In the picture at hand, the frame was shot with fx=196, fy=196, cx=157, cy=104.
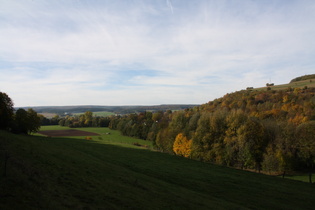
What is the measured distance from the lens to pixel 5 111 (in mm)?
46312

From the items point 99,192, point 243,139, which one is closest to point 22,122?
point 99,192

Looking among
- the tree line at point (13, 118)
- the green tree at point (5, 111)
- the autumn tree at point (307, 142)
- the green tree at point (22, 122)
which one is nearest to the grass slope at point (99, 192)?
the autumn tree at point (307, 142)

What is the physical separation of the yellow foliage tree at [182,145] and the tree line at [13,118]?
44.7m

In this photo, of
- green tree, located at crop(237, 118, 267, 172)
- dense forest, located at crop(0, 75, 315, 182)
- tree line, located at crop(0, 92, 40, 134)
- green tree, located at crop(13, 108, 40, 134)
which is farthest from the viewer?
green tree, located at crop(13, 108, 40, 134)

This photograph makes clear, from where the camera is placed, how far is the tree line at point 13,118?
4616cm

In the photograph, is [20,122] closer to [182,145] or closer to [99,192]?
[182,145]

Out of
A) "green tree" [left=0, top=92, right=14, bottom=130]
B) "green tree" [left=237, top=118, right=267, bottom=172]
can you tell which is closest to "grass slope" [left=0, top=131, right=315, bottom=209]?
"green tree" [left=237, top=118, right=267, bottom=172]

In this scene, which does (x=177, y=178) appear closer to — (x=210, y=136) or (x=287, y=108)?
(x=210, y=136)

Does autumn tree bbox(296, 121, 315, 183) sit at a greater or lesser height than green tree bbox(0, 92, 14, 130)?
lesser

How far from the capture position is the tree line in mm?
46156

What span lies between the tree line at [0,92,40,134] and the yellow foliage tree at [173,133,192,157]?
44734mm

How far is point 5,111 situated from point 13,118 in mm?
5317

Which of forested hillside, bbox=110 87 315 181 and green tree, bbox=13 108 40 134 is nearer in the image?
forested hillside, bbox=110 87 315 181

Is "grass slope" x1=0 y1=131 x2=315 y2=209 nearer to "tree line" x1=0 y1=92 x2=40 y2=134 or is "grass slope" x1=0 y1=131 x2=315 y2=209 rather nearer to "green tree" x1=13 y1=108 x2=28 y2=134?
"tree line" x1=0 y1=92 x2=40 y2=134
